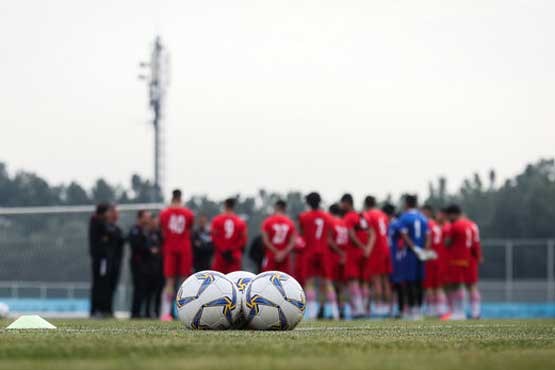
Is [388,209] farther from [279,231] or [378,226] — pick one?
[279,231]

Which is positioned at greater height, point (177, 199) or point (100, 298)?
point (177, 199)

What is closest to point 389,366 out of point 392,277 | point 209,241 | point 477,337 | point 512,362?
point 512,362

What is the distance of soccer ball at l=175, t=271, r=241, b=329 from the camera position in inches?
368

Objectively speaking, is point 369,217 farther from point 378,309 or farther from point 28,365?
point 28,365

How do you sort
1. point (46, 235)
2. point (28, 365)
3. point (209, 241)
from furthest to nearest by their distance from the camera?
1. point (46, 235)
2. point (209, 241)
3. point (28, 365)

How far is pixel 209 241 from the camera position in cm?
2186

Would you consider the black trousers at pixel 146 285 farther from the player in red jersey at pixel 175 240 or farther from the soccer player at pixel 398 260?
the soccer player at pixel 398 260

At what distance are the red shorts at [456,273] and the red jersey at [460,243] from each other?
57 millimetres

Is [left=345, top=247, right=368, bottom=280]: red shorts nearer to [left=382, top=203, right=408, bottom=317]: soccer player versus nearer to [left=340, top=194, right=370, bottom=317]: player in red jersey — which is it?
[left=340, top=194, right=370, bottom=317]: player in red jersey

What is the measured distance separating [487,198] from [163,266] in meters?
20.0

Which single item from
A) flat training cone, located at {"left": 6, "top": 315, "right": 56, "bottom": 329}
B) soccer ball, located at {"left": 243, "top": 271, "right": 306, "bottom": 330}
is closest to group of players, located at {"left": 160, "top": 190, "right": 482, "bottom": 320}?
flat training cone, located at {"left": 6, "top": 315, "right": 56, "bottom": 329}

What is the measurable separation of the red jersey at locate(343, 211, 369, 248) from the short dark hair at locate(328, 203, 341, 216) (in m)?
0.47

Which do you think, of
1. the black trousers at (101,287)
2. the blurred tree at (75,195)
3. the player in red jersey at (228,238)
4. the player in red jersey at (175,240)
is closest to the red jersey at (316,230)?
the player in red jersey at (228,238)

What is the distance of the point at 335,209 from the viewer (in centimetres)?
2022
